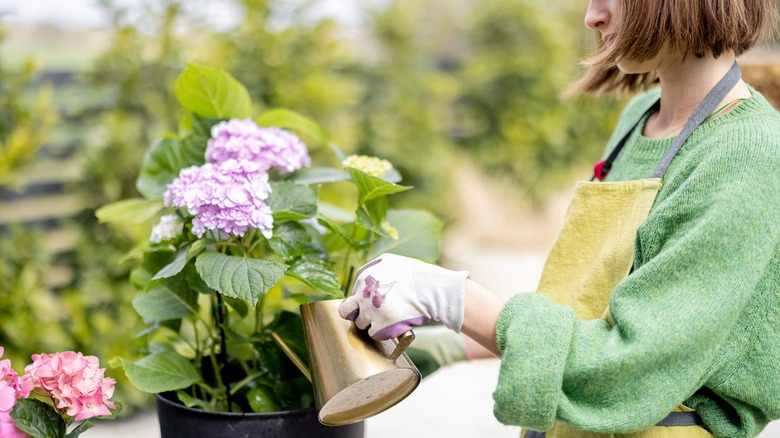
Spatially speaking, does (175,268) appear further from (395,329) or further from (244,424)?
(395,329)

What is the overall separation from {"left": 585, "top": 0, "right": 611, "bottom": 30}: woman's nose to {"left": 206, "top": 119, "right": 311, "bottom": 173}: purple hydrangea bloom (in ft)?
1.55

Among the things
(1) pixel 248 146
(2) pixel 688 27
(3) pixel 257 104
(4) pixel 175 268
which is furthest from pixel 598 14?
(3) pixel 257 104

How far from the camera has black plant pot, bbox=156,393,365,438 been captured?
39.5 inches

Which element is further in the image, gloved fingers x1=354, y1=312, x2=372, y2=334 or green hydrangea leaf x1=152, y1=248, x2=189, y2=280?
green hydrangea leaf x1=152, y1=248, x2=189, y2=280

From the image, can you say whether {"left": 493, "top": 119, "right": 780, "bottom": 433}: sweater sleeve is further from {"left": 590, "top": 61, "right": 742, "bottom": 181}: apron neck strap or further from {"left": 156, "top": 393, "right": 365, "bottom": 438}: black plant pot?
{"left": 156, "top": 393, "right": 365, "bottom": 438}: black plant pot

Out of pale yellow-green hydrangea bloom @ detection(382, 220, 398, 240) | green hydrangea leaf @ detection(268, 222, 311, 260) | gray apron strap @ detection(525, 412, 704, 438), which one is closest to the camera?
gray apron strap @ detection(525, 412, 704, 438)

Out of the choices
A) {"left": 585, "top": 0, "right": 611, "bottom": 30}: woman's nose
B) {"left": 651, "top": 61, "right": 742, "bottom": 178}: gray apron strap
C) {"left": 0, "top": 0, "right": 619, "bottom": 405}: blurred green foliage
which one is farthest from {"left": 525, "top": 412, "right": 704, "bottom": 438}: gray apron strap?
{"left": 0, "top": 0, "right": 619, "bottom": 405}: blurred green foliage

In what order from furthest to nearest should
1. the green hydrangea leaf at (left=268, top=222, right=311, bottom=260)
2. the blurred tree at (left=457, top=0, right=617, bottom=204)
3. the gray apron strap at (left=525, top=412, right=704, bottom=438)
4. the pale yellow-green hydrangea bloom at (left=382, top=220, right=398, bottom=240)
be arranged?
the blurred tree at (left=457, top=0, right=617, bottom=204), the pale yellow-green hydrangea bloom at (left=382, top=220, right=398, bottom=240), the green hydrangea leaf at (left=268, top=222, right=311, bottom=260), the gray apron strap at (left=525, top=412, right=704, bottom=438)

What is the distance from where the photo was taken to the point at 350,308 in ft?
2.92

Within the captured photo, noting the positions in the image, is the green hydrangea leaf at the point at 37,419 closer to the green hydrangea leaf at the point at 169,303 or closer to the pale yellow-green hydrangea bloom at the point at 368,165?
the green hydrangea leaf at the point at 169,303

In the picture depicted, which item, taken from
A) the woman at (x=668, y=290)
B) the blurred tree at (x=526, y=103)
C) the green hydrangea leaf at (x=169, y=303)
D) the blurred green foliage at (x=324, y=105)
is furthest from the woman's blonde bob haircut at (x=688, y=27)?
the blurred tree at (x=526, y=103)

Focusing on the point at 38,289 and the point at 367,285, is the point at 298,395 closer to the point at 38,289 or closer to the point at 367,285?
the point at 367,285

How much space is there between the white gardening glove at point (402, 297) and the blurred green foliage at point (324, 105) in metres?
1.34

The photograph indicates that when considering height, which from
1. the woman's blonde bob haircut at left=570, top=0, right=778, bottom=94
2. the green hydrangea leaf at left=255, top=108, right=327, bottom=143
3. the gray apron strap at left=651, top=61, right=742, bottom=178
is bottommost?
the green hydrangea leaf at left=255, top=108, right=327, bottom=143
